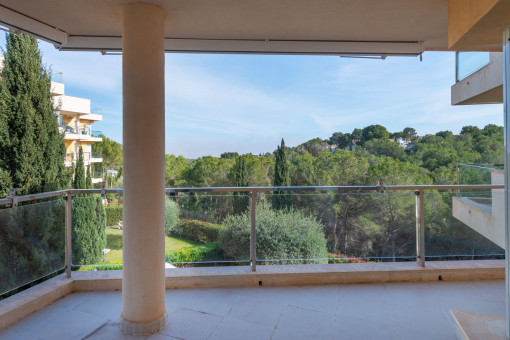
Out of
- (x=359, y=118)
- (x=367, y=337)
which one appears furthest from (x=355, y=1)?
(x=359, y=118)

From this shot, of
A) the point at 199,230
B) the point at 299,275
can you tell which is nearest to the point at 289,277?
the point at 299,275

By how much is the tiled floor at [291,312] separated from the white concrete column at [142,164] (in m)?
0.25

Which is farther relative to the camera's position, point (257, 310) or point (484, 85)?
point (484, 85)

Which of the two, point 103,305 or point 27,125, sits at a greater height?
point 27,125

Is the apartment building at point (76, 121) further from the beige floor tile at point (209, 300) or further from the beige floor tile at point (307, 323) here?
the beige floor tile at point (307, 323)

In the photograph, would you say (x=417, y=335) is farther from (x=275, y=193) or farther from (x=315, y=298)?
(x=275, y=193)

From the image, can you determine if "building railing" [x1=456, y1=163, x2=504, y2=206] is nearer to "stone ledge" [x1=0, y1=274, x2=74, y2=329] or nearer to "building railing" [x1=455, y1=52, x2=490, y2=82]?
"building railing" [x1=455, y1=52, x2=490, y2=82]

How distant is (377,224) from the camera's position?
371 centimetres

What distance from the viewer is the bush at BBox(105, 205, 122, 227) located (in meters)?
3.22

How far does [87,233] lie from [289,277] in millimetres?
2230

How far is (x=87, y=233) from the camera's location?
3.49m

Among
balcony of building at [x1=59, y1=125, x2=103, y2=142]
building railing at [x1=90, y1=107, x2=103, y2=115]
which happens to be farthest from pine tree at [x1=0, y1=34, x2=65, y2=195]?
building railing at [x1=90, y1=107, x2=103, y2=115]

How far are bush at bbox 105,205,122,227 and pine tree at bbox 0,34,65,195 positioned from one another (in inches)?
453

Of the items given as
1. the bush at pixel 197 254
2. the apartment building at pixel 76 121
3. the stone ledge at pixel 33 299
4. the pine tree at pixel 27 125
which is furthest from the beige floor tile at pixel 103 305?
the apartment building at pixel 76 121
